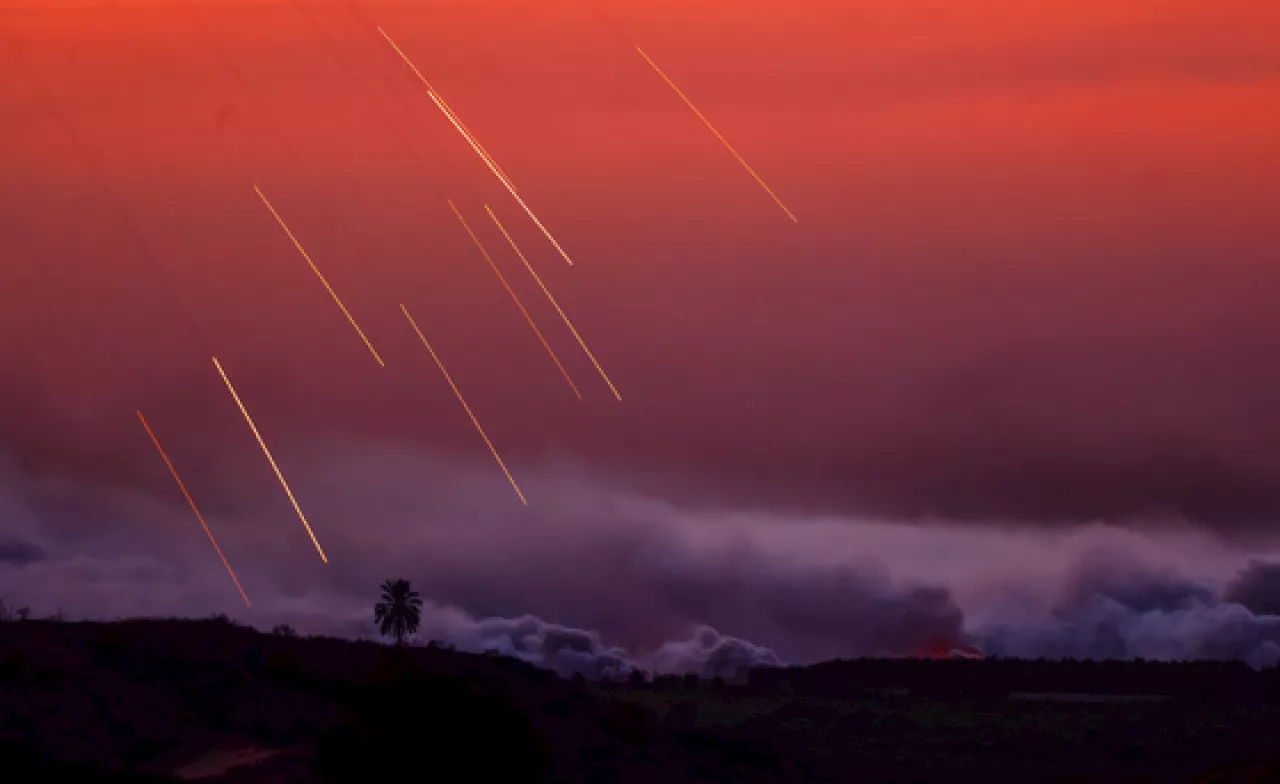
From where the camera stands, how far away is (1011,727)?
13938cm

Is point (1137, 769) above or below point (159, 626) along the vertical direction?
below

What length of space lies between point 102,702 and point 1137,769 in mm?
74510

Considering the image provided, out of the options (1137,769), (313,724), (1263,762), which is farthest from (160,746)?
(1137,769)

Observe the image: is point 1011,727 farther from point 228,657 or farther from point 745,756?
point 228,657

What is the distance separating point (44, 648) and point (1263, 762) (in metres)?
48.5

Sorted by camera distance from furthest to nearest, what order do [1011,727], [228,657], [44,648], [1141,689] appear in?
[1141,689] → [1011,727] → [228,657] → [44,648]

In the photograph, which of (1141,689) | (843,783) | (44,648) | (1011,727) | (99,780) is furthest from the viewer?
(1141,689)

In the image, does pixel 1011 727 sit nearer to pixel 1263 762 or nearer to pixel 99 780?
pixel 1263 762

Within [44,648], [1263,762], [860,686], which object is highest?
[860,686]

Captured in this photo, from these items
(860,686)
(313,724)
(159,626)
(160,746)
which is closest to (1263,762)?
(313,724)

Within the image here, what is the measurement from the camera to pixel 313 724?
67.7 metres

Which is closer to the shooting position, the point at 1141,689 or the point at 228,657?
the point at 228,657

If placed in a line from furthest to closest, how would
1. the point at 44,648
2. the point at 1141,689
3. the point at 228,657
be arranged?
the point at 1141,689
the point at 228,657
the point at 44,648

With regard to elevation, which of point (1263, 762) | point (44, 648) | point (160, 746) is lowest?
point (1263, 762)
